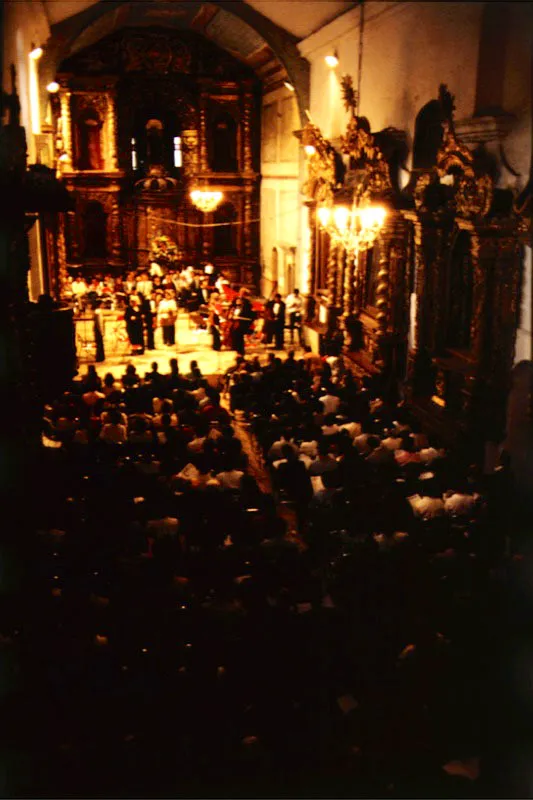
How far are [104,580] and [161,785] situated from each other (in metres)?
2.28

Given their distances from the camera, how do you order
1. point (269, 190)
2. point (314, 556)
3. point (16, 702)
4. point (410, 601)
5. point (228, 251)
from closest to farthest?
point (16, 702)
point (410, 601)
point (314, 556)
point (269, 190)
point (228, 251)

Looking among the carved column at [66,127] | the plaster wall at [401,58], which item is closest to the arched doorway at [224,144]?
the carved column at [66,127]

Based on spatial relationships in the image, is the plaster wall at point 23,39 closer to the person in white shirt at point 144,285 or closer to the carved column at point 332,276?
the carved column at point 332,276

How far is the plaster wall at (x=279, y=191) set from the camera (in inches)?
1049

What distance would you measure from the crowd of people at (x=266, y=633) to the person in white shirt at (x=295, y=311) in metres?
13.4

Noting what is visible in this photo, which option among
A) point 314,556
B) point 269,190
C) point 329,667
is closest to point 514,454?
point 314,556

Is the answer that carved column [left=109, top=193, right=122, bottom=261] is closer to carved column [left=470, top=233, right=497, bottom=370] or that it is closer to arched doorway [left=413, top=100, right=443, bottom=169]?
arched doorway [left=413, top=100, right=443, bottom=169]

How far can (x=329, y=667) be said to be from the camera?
22.1 ft

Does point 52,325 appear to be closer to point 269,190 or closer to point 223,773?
point 223,773

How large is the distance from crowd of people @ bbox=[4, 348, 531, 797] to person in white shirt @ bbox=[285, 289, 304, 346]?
44.0ft

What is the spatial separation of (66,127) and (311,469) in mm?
23675

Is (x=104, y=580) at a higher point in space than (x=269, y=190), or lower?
lower

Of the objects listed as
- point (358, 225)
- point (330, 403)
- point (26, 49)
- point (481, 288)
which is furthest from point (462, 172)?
point (26, 49)

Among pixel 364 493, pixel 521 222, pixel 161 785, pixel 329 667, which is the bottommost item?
pixel 161 785
